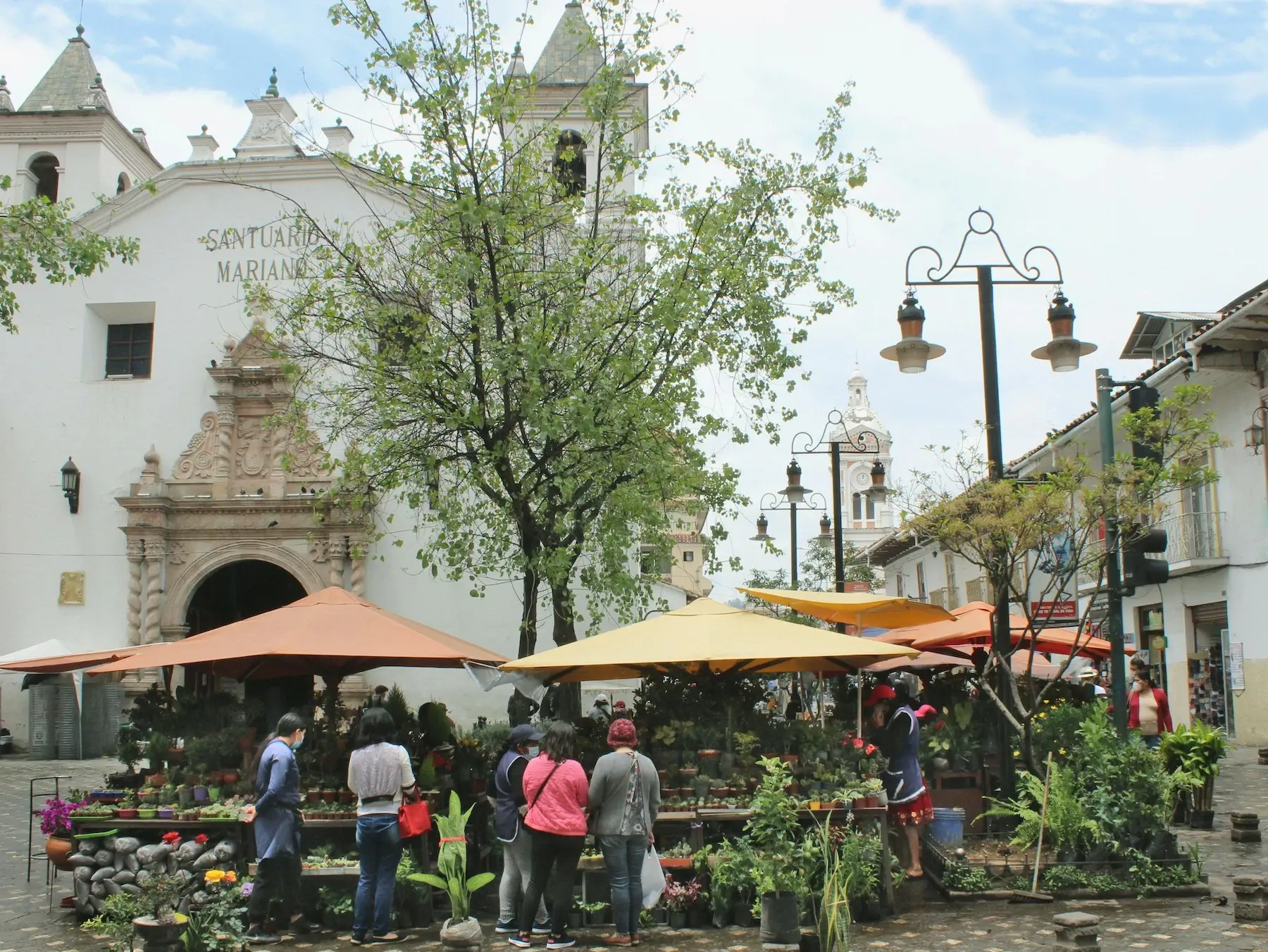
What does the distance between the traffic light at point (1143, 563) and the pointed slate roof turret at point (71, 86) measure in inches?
956

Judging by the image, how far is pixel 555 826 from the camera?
786 cm

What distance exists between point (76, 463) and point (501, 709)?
10.0 m

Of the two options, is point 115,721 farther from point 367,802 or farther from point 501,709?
point 367,802

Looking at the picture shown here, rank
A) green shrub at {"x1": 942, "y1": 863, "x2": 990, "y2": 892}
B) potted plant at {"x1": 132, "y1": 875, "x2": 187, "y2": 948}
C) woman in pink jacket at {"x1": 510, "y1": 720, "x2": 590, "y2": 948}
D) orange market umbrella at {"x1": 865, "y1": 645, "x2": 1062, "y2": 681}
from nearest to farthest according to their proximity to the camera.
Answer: potted plant at {"x1": 132, "y1": 875, "x2": 187, "y2": 948}, woman in pink jacket at {"x1": 510, "y1": 720, "x2": 590, "y2": 948}, green shrub at {"x1": 942, "y1": 863, "x2": 990, "y2": 892}, orange market umbrella at {"x1": 865, "y1": 645, "x2": 1062, "y2": 681}

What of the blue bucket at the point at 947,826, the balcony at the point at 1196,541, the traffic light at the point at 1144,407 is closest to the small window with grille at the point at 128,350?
the blue bucket at the point at 947,826

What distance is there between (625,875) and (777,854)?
1021 mm

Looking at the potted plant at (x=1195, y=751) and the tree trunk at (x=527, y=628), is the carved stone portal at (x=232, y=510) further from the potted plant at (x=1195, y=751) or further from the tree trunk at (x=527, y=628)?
the potted plant at (x=1195, y=751)

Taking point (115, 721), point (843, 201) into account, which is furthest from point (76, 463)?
point (843, 201)

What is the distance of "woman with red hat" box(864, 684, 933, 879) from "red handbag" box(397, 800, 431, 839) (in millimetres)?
3591

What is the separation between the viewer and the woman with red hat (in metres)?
9.63

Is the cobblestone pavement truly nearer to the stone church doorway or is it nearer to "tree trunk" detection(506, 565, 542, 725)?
"tree trunk" detection(506, 565, 542, 725)

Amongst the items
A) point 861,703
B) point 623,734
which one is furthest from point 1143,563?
point 623,734

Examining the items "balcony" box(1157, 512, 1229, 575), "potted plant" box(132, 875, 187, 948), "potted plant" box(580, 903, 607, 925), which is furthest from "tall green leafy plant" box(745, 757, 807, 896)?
"balcony" box(1157, 512, 1229, 575)

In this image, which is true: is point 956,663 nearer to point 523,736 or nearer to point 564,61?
point 523,736
